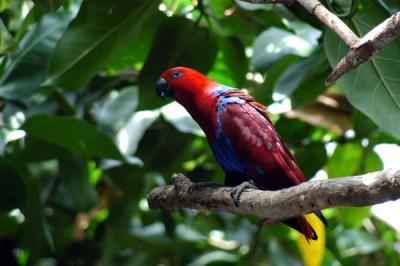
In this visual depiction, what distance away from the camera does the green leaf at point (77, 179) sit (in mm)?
3367

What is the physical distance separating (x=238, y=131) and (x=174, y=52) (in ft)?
2.52

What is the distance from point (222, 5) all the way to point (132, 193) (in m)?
0.99

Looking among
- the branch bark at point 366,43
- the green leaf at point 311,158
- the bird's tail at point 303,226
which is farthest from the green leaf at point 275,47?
the branch bark at point 366,43

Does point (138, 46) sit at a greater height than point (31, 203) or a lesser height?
greater

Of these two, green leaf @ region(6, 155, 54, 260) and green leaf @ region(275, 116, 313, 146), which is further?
green leaf @ region(275, 116, 313, 146)

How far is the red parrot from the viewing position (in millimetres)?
2066

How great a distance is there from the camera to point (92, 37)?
108 inches

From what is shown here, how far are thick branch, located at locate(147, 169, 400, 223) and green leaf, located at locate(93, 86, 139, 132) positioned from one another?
3.78ft

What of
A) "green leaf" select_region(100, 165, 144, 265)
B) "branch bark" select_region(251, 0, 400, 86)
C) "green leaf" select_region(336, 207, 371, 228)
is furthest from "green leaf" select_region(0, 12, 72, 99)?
"branch bark" select_region(251, 0, 400, 86)

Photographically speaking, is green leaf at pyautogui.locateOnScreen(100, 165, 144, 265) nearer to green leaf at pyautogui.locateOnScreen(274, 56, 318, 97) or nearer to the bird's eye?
green leaf at pyautogui.locateOnScreen(274, 56, 318, 97)

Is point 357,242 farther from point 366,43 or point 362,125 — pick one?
point 366,43

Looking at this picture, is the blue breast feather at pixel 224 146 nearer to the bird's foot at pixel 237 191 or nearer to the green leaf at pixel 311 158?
the bird's foot at pixel 237 191

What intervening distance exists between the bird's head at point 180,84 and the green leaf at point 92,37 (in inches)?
25.6

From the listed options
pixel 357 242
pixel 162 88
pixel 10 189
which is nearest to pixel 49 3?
pixel 162 88
